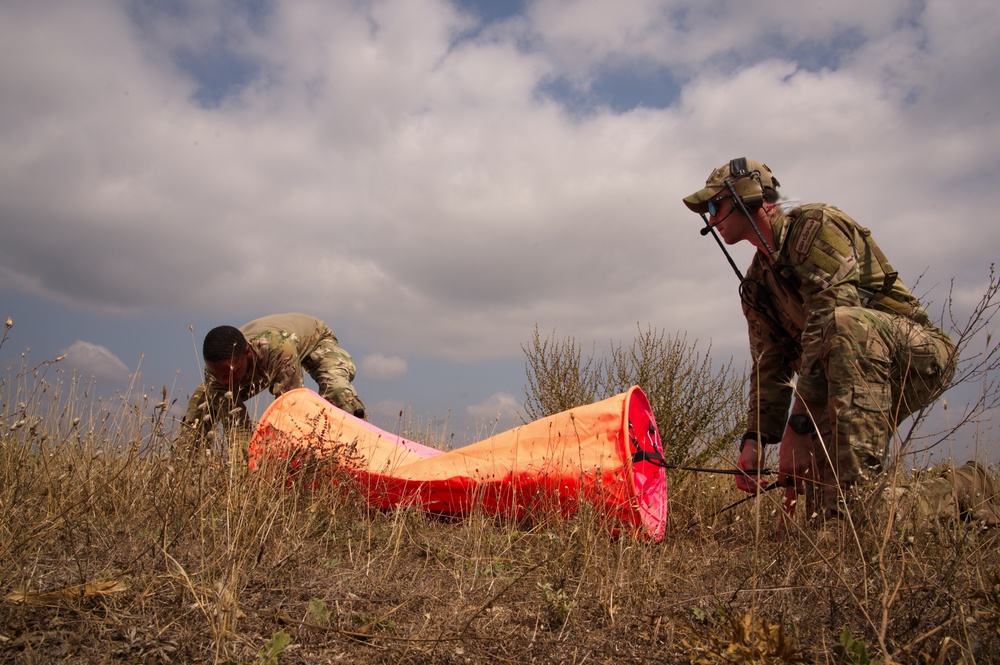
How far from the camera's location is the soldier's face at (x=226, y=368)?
4.82 metres

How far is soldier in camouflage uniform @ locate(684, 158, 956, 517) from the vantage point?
2768 millimetres

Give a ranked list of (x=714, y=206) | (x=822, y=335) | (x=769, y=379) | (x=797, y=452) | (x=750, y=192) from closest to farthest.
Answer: (x=822, y=335) → (x=797, y=452) → (x=750, y=192) → (x=714, y=206) → (x=769, y=379)

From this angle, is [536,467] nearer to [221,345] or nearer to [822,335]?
[822,335]

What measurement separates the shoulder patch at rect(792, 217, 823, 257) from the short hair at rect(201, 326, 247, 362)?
380 cm

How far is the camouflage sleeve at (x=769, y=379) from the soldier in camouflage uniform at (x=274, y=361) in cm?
311

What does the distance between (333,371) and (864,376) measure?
4245 mm

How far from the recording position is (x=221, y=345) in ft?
15.8

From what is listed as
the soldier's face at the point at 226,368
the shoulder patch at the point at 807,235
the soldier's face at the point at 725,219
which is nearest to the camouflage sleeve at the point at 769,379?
the soldier's face at the point at 725,219

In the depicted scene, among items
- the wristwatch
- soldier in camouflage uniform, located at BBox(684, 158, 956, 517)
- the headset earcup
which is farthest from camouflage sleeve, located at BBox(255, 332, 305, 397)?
the wristwatch

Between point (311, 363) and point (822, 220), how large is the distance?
4.37 meters

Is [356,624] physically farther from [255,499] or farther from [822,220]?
[822,220]

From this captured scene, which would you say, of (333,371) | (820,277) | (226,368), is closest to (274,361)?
(226,368)

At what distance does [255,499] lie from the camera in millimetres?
2457

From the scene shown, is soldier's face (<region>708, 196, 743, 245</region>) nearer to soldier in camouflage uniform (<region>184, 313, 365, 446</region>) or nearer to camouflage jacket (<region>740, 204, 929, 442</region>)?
camouflage jacket (<region>740, 204, 929, 442</region>)
